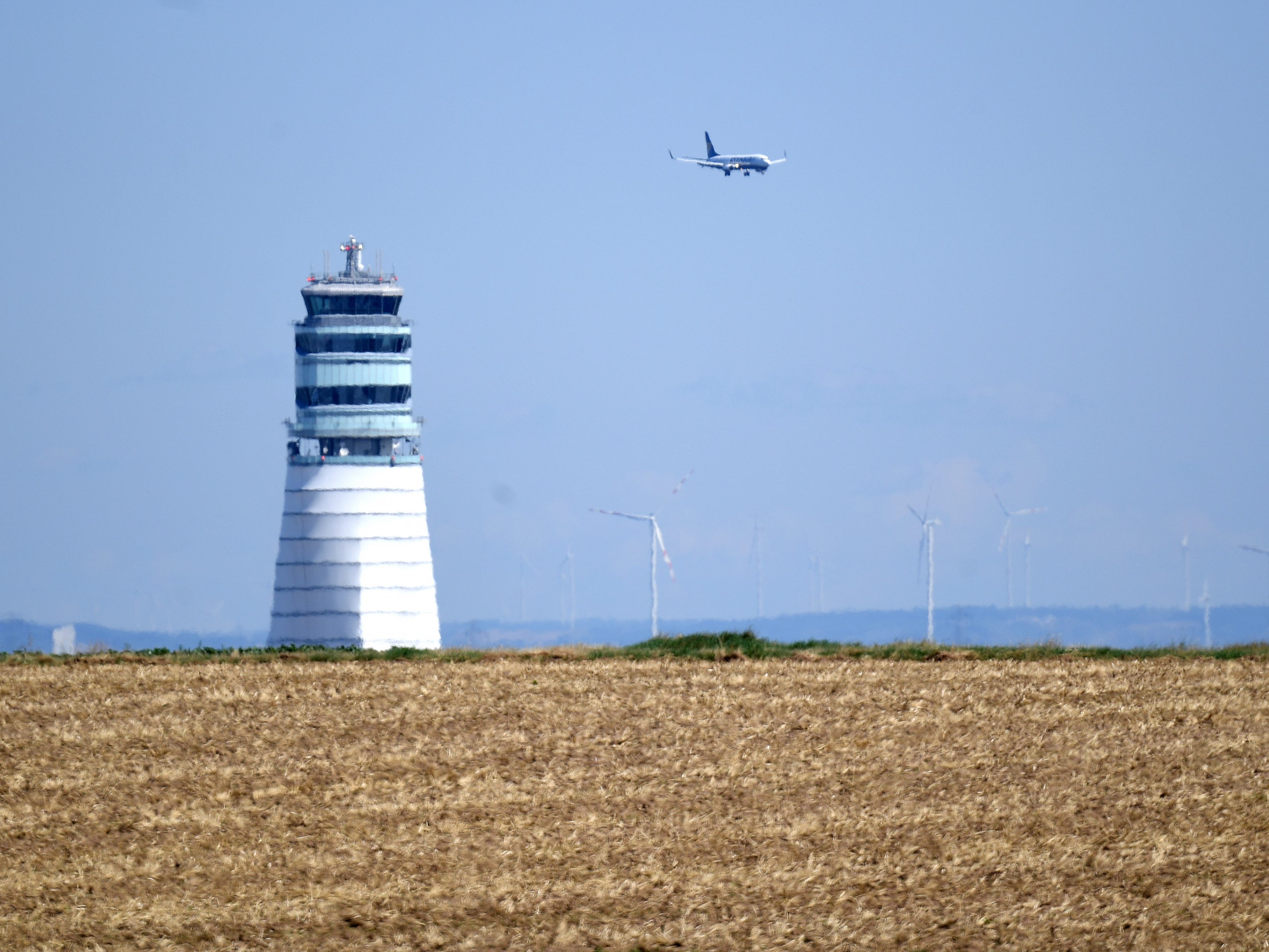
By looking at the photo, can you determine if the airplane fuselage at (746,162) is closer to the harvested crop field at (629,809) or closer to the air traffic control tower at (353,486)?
the air traffic control tower at (353,486)

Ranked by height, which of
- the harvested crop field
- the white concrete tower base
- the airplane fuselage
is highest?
the airplane fuselage

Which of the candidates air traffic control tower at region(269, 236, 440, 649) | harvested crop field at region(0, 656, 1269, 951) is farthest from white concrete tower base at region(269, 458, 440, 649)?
harvested crop field at region(0, 656, 1269, 951)

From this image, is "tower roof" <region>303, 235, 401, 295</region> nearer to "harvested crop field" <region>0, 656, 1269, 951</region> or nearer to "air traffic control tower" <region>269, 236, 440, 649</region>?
"air traffic control tower" <region>269, 236, 440, 649</region>

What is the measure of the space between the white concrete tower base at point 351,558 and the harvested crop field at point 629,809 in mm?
105819

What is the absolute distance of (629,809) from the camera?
31266mm

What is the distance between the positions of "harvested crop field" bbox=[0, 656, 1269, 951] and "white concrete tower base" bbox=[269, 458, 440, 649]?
106 m

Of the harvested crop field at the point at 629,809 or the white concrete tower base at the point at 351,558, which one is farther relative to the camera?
the white concrete tower base at the point at 351,558

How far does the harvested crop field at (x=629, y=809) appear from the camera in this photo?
2642 centimetres

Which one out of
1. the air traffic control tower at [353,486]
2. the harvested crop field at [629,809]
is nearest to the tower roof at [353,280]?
the air traffic control tower at [353,486]

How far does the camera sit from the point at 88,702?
128 ft

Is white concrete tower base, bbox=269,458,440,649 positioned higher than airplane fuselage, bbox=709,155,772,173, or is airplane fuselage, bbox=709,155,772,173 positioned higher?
airplane fuselage, bbox=709,155,772,173

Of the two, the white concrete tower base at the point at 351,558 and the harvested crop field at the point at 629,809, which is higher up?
the white concrete tower base at the point at 351,558

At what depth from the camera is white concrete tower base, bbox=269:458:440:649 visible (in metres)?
148

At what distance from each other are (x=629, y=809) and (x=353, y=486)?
119771 millimetres
